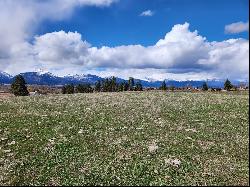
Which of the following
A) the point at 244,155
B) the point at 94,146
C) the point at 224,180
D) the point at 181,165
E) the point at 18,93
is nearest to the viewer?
the point at 224,180

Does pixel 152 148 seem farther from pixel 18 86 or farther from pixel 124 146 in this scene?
pixel 18 86

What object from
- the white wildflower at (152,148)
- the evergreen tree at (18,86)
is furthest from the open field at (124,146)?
the evergreen tree at (18,86)

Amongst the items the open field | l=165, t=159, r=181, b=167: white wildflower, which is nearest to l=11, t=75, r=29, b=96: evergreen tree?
the open field

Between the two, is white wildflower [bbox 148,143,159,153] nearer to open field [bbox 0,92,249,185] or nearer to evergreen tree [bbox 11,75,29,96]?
open field [bbox 0,92,249,185]

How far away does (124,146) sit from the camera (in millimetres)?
32719

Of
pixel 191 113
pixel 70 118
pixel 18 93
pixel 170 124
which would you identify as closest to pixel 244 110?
pixel 191 113

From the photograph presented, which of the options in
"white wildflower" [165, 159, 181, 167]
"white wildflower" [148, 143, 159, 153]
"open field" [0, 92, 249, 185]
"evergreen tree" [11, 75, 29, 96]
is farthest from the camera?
"evergreen tree" [11, 75, 29, 96]

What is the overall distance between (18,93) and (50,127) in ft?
324

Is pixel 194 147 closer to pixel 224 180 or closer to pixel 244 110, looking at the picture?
pixel 224 180

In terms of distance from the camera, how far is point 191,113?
1815 inches

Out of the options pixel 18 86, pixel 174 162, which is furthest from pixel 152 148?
pixel 18 86

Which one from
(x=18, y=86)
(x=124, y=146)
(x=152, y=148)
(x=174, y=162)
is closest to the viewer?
(x=174, y=162)

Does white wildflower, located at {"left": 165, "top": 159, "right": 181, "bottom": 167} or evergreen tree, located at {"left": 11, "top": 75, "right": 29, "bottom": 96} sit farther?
evergreen tree, located at {"left": 11, "top": 75, "right": 29, "bottom": 96}

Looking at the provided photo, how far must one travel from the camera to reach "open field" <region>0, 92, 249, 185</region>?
26.6 m
